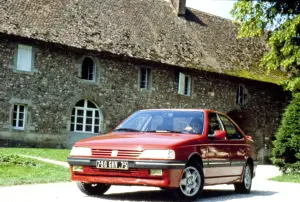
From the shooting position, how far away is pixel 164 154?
8.72 metres

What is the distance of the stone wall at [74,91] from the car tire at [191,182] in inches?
682

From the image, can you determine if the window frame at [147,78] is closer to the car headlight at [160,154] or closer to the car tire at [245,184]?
the car tire at [245,184]

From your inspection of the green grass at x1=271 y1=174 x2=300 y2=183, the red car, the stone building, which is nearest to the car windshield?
the red car

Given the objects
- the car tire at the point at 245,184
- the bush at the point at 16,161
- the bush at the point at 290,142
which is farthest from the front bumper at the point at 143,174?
the bush at the point at 290,142

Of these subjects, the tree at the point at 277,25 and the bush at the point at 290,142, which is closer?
the bush at the point at 290,142

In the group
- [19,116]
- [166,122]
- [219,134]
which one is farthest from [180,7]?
[219,134]

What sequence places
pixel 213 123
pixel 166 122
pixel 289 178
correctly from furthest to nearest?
pixel 289 178
pixel 213 123
pixel 166 122

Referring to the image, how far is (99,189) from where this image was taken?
389 inches

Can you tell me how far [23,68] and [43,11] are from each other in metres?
3.30

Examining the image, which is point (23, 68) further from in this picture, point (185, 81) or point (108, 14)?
point (185, 81)

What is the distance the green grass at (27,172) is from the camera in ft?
40.8

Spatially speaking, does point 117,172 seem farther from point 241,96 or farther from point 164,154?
point 241,96

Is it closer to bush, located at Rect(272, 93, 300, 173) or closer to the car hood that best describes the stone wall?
bush, located at Rect(272, 93, 300, 173)

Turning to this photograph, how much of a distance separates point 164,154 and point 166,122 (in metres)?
1.56
